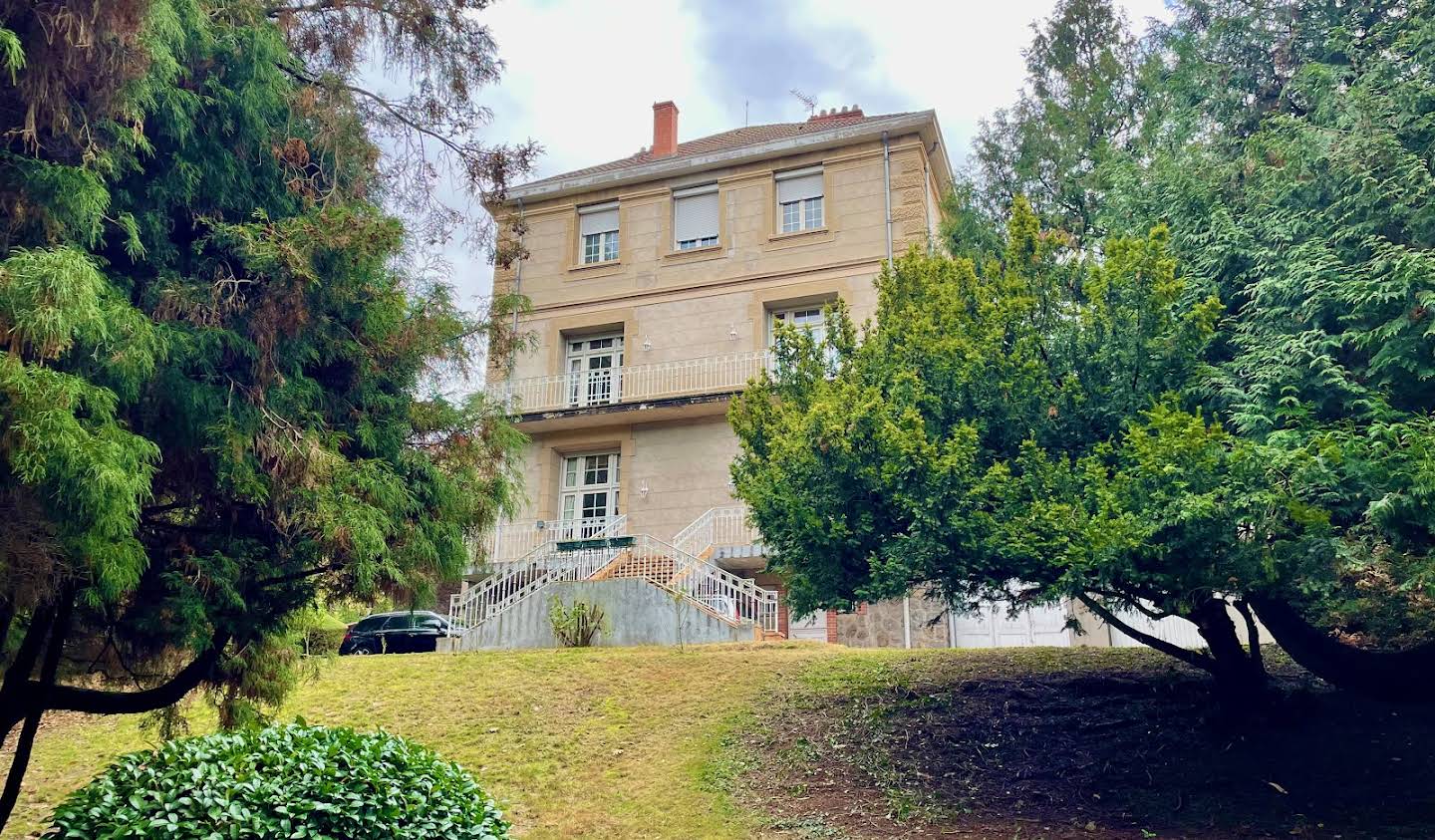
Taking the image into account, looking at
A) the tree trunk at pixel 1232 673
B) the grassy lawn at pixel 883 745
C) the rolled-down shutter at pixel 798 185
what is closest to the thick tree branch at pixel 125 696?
the grassy lawn at pixel 883 745

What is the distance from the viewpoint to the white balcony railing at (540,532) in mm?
19406

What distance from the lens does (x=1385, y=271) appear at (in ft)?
27.8

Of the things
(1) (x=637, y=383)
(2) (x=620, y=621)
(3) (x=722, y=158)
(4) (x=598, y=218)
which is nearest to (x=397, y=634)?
(2) (x=620, y=621)

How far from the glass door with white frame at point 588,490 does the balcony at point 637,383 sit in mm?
1122

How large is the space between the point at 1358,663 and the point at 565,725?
791cm

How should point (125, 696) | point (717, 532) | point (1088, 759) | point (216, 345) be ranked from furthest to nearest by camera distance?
point (717, 532) < point (1088, 759) < point (125, 696) < point (216, 345)

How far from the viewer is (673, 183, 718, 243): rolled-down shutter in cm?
2125

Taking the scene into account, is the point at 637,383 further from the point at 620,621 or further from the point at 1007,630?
the point at 1007,630

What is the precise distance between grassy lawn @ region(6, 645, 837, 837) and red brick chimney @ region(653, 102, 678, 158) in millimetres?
12743

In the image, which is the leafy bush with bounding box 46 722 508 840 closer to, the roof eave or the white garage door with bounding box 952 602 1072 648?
the white garage door with bounding box 952 602 1072 648

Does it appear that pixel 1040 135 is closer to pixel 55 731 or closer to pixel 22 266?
pixel 22 266

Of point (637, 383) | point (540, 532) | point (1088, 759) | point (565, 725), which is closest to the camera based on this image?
point (1088, 759)

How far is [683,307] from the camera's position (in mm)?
20688

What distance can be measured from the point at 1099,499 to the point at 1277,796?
316 cm
